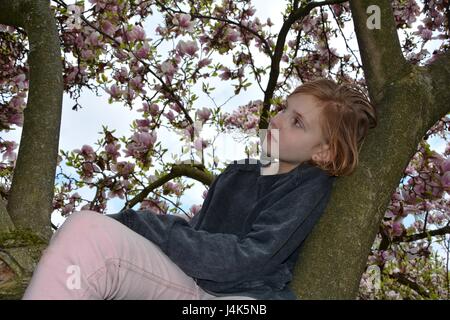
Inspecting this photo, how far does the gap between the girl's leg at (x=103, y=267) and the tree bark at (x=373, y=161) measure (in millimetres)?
446

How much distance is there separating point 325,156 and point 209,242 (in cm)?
68

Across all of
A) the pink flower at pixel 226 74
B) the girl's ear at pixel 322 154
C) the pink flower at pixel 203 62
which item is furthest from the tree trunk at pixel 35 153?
the pink flower at pixel 226 74

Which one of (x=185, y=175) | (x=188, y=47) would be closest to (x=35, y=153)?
(x=185, y=175)

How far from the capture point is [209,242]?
1.94 m

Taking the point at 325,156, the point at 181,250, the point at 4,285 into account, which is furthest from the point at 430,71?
the point at 4,285

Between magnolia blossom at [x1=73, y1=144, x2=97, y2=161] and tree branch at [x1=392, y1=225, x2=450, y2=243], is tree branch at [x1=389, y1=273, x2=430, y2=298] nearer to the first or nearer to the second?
tree branch at [x1=392, y1=225, x2=450, y2=243]

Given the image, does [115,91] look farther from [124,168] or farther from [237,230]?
[237,230]

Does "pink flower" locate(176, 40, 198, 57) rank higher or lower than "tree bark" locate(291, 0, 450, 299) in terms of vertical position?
higher

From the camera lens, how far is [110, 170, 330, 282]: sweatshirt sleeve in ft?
6.26

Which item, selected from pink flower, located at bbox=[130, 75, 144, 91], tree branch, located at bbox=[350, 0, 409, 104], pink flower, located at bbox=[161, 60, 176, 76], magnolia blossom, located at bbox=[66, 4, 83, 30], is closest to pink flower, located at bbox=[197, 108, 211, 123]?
pink flower, located at bbox=[161, 60, 176, 76]

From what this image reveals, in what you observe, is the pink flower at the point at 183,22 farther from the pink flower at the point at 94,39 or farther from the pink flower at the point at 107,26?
the pink flower at the point at 94,39

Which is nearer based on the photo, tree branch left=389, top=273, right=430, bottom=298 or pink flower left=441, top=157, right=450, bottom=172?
pink flower left=441, top=157, right=450, bottom=172

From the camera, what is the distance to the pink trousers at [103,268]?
5.43ft
